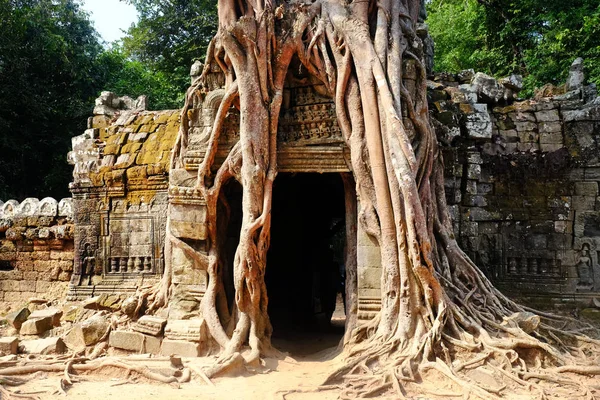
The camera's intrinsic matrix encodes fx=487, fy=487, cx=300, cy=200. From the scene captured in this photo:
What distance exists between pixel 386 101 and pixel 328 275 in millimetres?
4334

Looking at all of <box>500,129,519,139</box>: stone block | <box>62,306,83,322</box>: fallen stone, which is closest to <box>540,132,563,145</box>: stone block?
<box>500,129,519,139</box>: stone block

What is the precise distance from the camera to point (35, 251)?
7.74 meters

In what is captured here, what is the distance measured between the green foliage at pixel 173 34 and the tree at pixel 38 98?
1.95 m

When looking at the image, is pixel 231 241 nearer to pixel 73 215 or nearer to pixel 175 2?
pixel 73 215

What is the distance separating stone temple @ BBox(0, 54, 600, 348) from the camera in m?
5.25

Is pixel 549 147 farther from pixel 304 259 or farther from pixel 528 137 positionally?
pixel 304 259

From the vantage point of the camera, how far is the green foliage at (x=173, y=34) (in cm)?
1438

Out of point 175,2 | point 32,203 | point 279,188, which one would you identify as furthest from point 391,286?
point 175,2

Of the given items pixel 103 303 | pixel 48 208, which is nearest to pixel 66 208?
pixel 48 208

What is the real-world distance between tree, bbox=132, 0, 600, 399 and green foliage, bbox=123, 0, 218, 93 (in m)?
9.68

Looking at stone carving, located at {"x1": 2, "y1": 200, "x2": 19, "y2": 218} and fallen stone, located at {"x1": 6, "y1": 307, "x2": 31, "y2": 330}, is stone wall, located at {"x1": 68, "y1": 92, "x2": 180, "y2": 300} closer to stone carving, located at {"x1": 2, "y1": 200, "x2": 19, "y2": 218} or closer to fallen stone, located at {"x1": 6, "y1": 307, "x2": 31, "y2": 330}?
fallen stone, located at {"x1": 6, "y1": 307, "x2": 31, "y2": 330}

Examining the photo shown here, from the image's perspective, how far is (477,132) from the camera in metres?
6.14

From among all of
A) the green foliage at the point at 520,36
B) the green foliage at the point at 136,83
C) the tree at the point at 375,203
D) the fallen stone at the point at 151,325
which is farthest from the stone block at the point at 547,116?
the green foliage at the point at 136,83

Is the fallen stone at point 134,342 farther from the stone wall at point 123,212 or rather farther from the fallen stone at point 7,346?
the stone wall at point 123,212
